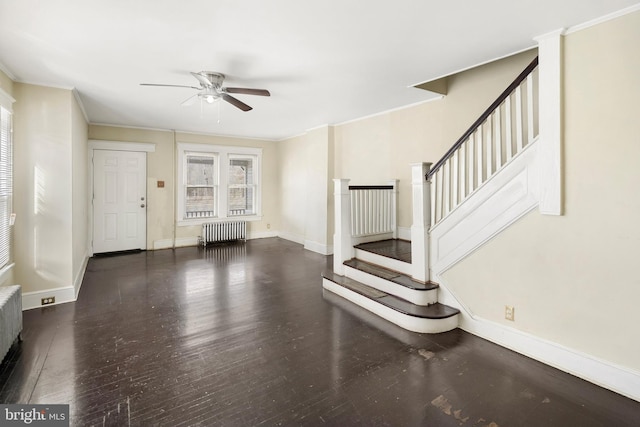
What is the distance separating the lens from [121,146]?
6301 millimetres

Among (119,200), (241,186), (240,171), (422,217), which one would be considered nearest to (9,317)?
(422,217)

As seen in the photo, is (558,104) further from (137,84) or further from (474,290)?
(137,84)

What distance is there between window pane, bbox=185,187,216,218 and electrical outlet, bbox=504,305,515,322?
6397 mm

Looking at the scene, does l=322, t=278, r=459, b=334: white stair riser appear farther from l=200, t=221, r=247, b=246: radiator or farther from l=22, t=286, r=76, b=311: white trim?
l=200, t=221, r=247, b=246: radiator

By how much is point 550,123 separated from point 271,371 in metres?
2.94

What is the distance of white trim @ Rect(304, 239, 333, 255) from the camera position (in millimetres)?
6332

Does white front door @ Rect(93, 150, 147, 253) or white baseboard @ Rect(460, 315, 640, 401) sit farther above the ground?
white front door @ Rect(93, 150, 147, 253)

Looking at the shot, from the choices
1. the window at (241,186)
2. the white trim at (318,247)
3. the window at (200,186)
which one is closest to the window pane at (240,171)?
the window at (241,186)

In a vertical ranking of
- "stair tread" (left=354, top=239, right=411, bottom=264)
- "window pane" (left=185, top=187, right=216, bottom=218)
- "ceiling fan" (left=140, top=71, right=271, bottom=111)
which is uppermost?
"ceiling fan" (left=140, top=71, right=271, bottom=111)

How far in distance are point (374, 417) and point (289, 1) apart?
274cm

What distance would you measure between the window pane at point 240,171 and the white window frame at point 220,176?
0.14 meters

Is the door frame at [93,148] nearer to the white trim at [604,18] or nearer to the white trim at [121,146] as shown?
the white trim at [121,146]

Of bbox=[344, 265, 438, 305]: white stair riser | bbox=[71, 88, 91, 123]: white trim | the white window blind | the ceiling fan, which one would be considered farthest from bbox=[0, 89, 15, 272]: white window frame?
bbox=[344, 265, 438, 305]: white stair riser

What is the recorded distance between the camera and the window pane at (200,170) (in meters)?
7.24
